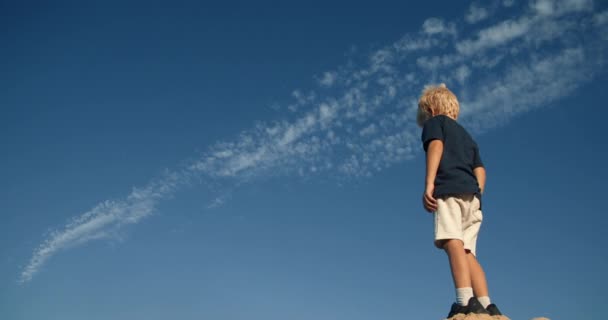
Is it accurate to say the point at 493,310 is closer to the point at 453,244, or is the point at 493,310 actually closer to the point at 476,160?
the point at 453,244

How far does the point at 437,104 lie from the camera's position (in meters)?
5.79

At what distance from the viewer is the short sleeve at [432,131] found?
5332 millimetres

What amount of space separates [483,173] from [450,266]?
4.83 ft

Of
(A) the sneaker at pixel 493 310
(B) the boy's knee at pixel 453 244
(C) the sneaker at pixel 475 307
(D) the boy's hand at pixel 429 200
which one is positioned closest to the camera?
(C) the sneaker at pixel 475 307

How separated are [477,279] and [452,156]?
1303 millimetres

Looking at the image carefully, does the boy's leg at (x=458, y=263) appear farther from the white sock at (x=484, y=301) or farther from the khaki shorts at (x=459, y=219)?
the white sock at (x=484, y=301)

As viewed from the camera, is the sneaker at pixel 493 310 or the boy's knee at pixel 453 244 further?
the boy's knee at pixel 453 244

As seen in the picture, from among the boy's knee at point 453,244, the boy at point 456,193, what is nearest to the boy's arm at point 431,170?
the boy at point 456,193

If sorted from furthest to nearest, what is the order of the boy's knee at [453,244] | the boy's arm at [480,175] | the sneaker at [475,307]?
the boy's arm at [480,175] → the boy's knee at [453,244] → the sneaker at [475,307]

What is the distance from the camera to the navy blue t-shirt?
5.17 m

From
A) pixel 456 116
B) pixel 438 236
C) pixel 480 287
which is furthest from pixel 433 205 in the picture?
pixel 456 116

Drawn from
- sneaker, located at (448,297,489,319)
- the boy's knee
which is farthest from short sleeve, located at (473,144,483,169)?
sneaker, located at (448,297,489,319)

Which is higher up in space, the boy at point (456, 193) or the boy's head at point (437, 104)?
the boy's head at point (437, 104)

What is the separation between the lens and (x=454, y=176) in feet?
17.1
